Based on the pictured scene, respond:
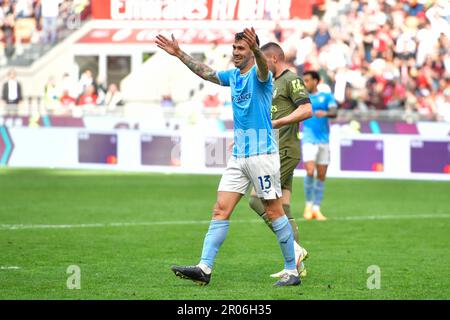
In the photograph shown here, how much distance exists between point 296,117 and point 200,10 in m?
31.8

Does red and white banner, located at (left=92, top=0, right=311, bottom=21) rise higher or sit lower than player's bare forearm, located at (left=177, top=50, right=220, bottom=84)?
higher

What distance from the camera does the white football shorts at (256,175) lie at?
1068cm

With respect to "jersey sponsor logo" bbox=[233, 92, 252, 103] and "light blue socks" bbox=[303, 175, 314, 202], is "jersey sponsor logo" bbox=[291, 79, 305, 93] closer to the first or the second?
"jersey sponsor logo" bbox=[233, 92, 252, 103]

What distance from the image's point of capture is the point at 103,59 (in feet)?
143

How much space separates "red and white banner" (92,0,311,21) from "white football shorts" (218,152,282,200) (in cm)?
2837

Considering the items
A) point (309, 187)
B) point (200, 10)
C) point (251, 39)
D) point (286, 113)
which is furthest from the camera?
point (200, 10)

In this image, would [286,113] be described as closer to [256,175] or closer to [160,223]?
[256,175]

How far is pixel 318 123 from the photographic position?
19.0m

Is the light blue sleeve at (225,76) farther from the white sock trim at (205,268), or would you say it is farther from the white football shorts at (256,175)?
the white sock trim at (205,268)

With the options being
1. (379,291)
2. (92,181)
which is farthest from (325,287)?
(92,181)

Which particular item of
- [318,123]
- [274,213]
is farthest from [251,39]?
[318,123]

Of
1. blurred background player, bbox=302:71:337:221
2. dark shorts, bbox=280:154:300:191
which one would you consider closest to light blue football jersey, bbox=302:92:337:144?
blurred background player, bbox=302:71:337:221

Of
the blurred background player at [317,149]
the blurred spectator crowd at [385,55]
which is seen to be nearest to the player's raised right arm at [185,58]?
the blurred background player at [317,149]

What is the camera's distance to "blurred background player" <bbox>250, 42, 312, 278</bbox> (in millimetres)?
11352
